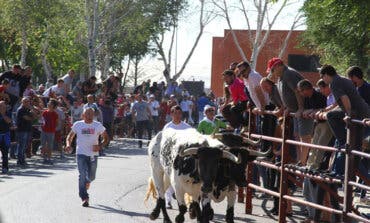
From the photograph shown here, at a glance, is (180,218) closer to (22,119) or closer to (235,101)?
(235,101)

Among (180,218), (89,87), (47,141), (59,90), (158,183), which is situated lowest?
(180,218)

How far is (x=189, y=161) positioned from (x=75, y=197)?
5750 millimetres

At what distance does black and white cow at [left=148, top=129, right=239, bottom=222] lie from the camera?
13.0 metres

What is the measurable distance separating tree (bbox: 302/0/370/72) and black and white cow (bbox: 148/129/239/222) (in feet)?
22.9

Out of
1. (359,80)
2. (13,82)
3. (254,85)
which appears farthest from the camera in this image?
(13,82)

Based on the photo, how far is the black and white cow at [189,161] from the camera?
42.8 ft

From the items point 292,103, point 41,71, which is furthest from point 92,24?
point 292,103

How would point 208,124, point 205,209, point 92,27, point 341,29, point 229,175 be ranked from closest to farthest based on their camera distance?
1. point 205,209
2. point 229,175
3. point 208,124
4. point 341,29
5. point 92,27

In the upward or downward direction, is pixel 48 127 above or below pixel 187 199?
above

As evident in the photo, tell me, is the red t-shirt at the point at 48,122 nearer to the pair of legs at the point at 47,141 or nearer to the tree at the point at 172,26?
the pair of legs at the point at 47,141

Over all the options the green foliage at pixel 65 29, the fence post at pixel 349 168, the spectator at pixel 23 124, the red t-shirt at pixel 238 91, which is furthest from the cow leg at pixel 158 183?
the green foliage at pixel 65 29

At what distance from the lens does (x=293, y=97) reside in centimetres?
1456

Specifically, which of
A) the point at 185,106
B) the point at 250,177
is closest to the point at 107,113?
the point at 185,106

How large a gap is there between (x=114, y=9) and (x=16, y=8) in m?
8.08
